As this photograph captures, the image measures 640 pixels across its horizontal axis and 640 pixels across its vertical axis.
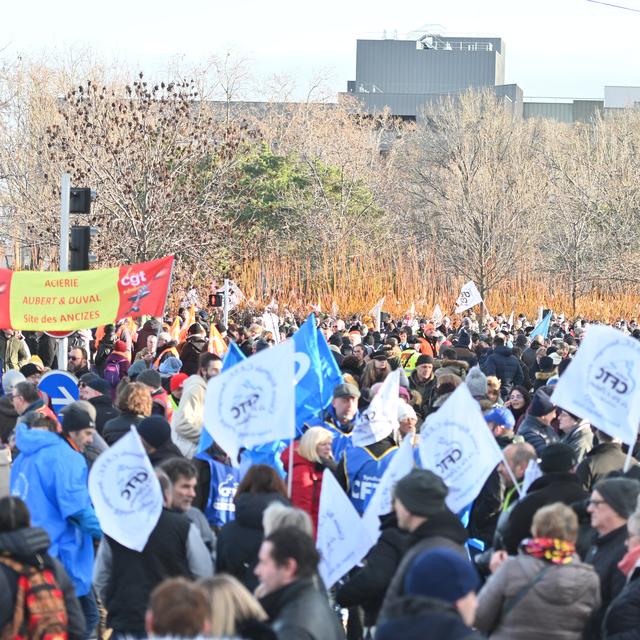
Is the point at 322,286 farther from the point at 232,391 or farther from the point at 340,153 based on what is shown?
the point at 232,391

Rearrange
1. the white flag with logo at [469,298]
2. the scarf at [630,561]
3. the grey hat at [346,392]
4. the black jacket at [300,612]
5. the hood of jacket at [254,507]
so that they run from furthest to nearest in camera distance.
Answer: the white flag with logo at [469,298]
the grey hat at [346,392]
the hood of jacket at [254,507]
the scarf at [630,561]
the black jacket at [300,612]

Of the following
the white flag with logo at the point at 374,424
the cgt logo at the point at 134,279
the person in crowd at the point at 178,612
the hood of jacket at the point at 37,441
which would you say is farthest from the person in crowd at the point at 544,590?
the cgt logo at the point at 134,279

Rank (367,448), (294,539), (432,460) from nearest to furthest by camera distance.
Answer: (294,539) → (432,460) → (367,448)

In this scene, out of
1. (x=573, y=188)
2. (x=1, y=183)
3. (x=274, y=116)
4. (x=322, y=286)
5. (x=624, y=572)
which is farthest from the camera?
(x=274, y=116)

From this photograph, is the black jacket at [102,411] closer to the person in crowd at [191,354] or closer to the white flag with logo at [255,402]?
the white flag with logo at [255,402]

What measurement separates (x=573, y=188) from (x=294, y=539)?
48597mm

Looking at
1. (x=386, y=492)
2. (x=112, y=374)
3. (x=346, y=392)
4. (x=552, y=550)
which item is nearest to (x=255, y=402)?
(x=386, y=492)

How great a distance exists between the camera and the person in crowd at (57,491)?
705 centimetres

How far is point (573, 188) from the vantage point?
5203 centimetres

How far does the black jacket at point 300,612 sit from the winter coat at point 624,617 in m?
1.33

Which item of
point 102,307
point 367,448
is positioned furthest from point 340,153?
point 367,448

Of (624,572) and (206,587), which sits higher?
(206,587)

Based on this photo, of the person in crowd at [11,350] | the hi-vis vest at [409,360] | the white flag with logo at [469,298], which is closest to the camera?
the hi-vis vest at [409,360]

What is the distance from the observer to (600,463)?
797 centimetres
